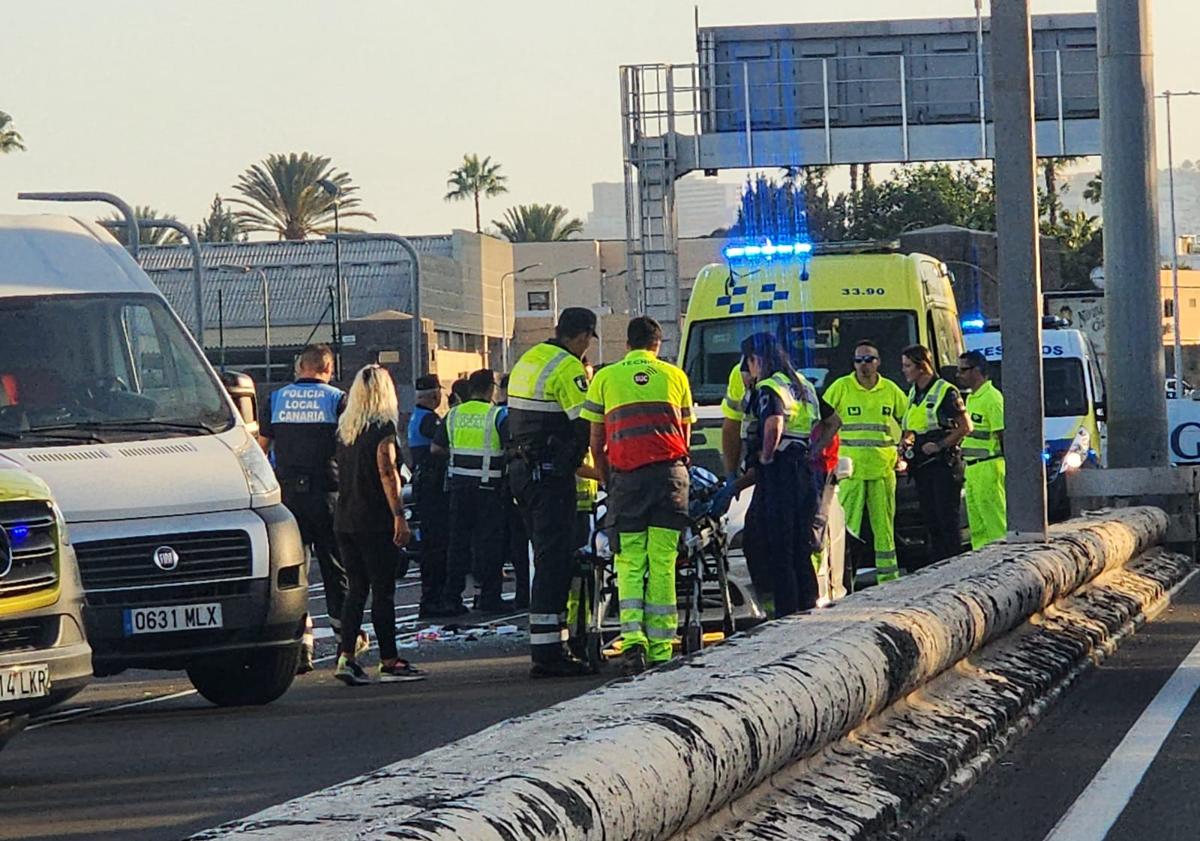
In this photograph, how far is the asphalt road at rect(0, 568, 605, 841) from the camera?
27.6ft

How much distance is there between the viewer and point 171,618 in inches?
428

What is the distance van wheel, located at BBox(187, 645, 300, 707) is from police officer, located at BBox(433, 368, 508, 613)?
5.80 meters

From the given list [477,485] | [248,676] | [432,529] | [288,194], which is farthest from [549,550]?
[288,194]

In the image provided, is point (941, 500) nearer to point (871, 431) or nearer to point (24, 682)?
point (871, 431)

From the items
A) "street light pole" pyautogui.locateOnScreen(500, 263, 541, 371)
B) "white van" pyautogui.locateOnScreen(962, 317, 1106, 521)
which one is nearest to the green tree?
"street light pole" pyautogui.locateOnScreen(500, 263, 541, 371)

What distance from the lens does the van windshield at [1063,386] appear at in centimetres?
2292

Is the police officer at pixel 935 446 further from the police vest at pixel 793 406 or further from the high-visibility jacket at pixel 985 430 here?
the police vest at pixel 793 406

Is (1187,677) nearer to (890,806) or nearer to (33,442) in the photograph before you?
(890,806)

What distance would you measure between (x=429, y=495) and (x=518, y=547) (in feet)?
3.88

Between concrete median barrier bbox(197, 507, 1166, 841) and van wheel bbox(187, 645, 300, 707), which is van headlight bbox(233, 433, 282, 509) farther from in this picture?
concrete median barrier bbox(197, 507, 1166, 841)

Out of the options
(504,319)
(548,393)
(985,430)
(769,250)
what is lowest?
(985,430)

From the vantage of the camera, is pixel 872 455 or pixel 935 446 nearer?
pixel 872 455

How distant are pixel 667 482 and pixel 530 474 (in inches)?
40.8

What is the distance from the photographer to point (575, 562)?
12703mm
